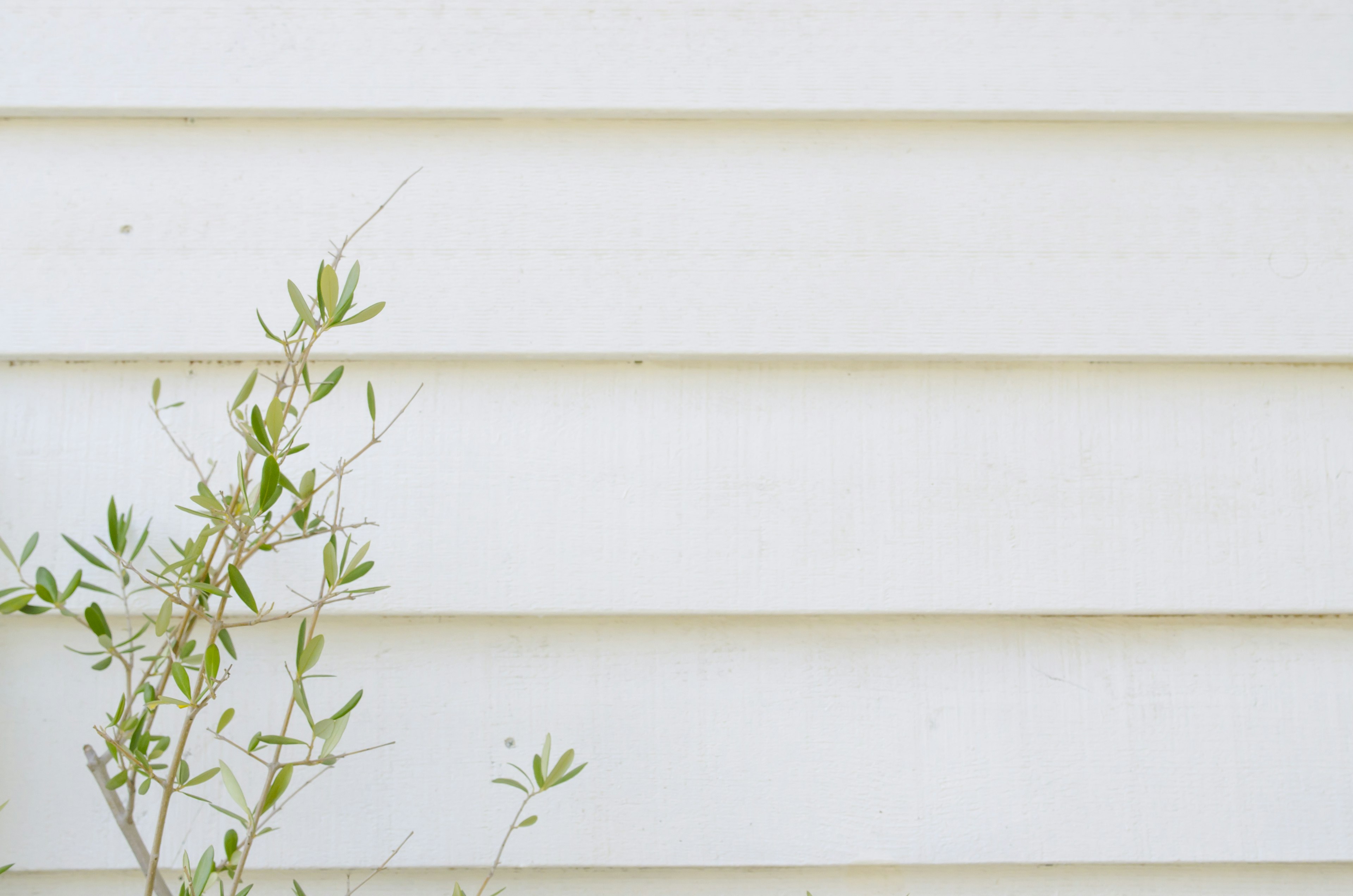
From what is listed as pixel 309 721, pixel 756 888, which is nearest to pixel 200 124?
pixel 309 721

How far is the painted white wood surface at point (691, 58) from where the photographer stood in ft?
2.75

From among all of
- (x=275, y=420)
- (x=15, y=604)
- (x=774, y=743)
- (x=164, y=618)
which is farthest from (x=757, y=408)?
(x=15, y=604)

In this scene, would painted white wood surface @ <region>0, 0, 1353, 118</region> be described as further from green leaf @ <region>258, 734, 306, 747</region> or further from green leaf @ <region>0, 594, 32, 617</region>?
green leaf @ <region>258, 734, 306, 747</region>

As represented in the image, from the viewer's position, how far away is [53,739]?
0.82 metres

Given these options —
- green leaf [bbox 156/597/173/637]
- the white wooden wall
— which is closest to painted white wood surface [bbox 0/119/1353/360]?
the white wooden wall

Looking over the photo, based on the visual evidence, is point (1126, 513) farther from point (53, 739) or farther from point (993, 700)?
point (53, 739)

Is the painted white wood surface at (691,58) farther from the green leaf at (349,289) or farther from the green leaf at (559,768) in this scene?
the green leaf at (559,768)

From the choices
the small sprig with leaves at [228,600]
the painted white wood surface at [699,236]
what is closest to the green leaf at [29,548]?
the small sprig with leaves at [228,600]

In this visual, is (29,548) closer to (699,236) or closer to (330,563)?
(330,563)

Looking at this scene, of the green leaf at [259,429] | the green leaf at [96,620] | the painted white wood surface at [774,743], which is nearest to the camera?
the green leaf at [259,429]

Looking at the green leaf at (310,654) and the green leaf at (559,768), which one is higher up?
Answer: the green leaf at (310,654)

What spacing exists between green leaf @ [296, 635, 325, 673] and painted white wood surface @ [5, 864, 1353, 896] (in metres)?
0.28

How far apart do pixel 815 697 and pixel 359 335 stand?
520 mm

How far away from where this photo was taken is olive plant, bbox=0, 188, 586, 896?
66cm
